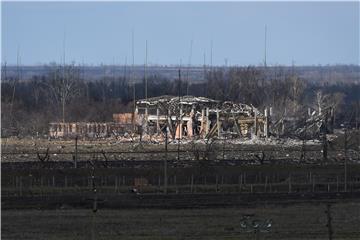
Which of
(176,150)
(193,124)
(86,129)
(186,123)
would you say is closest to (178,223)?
(176,150)

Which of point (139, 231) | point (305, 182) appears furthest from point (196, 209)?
point (305, 182)

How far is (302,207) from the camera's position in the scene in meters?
23.9

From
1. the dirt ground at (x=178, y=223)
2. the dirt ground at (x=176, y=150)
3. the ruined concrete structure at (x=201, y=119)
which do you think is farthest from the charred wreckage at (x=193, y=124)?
the dirt ground at (x=178, y=223)

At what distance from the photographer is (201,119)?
54781 mm

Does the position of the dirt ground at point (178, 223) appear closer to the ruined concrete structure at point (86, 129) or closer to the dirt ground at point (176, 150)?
the dirt ground at point (176, 150)

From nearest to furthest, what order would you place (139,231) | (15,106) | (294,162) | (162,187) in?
1. (139,231)
2. (162,187)
3. (294,162)
4. (15,106)

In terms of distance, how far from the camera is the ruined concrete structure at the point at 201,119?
2114 inches

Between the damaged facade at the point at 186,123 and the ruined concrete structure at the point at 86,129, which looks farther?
the ruined concrete structure at the point at 86,129

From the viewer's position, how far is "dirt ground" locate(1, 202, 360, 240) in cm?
1852

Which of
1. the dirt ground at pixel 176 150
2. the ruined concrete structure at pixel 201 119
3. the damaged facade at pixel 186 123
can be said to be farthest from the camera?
the damaged facade at pixel 186 123

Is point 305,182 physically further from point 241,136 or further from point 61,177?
point 241,136

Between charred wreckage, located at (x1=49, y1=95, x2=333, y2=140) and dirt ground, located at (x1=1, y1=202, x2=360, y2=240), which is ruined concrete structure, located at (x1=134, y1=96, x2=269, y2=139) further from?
dirt ground, located at (x1=1, y1=202, x2=360, y2=240)

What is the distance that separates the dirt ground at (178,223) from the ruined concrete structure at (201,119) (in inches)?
1145

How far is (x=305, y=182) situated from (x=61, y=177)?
28.4ft
